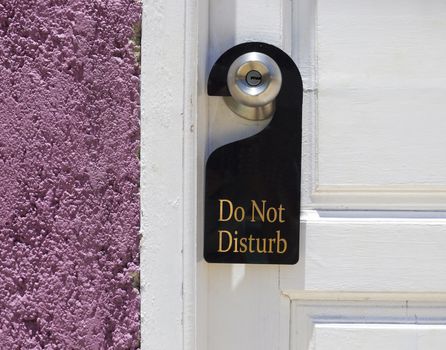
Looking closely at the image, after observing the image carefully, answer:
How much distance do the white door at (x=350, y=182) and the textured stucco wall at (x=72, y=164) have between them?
12 centimetres

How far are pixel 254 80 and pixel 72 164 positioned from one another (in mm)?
299

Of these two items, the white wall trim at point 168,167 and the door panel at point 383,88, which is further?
the door panel at point 383,88

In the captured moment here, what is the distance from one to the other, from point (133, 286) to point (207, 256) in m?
0.13

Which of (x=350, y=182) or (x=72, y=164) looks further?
(x=350, y=182)

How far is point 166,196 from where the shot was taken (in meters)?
0.94

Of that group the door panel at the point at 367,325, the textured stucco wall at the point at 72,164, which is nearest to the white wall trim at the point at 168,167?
the textured stucco wall at the point at 72,164

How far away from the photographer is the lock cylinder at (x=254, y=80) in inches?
39.4

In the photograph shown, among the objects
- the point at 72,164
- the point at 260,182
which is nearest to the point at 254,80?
the point at 260,182

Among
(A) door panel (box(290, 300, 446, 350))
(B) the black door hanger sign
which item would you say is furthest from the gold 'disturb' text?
(A) door panel (box(290, 300, 446, 350))

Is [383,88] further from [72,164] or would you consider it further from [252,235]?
[72,164]

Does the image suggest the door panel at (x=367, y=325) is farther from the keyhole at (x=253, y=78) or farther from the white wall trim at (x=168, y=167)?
the keyhole at (x=253, y=78)

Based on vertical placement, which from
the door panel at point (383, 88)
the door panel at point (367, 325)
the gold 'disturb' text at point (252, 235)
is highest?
the door panel at point (383, 88)

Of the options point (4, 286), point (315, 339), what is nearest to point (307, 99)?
point (315, 339)

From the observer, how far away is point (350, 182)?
41.5 inches
